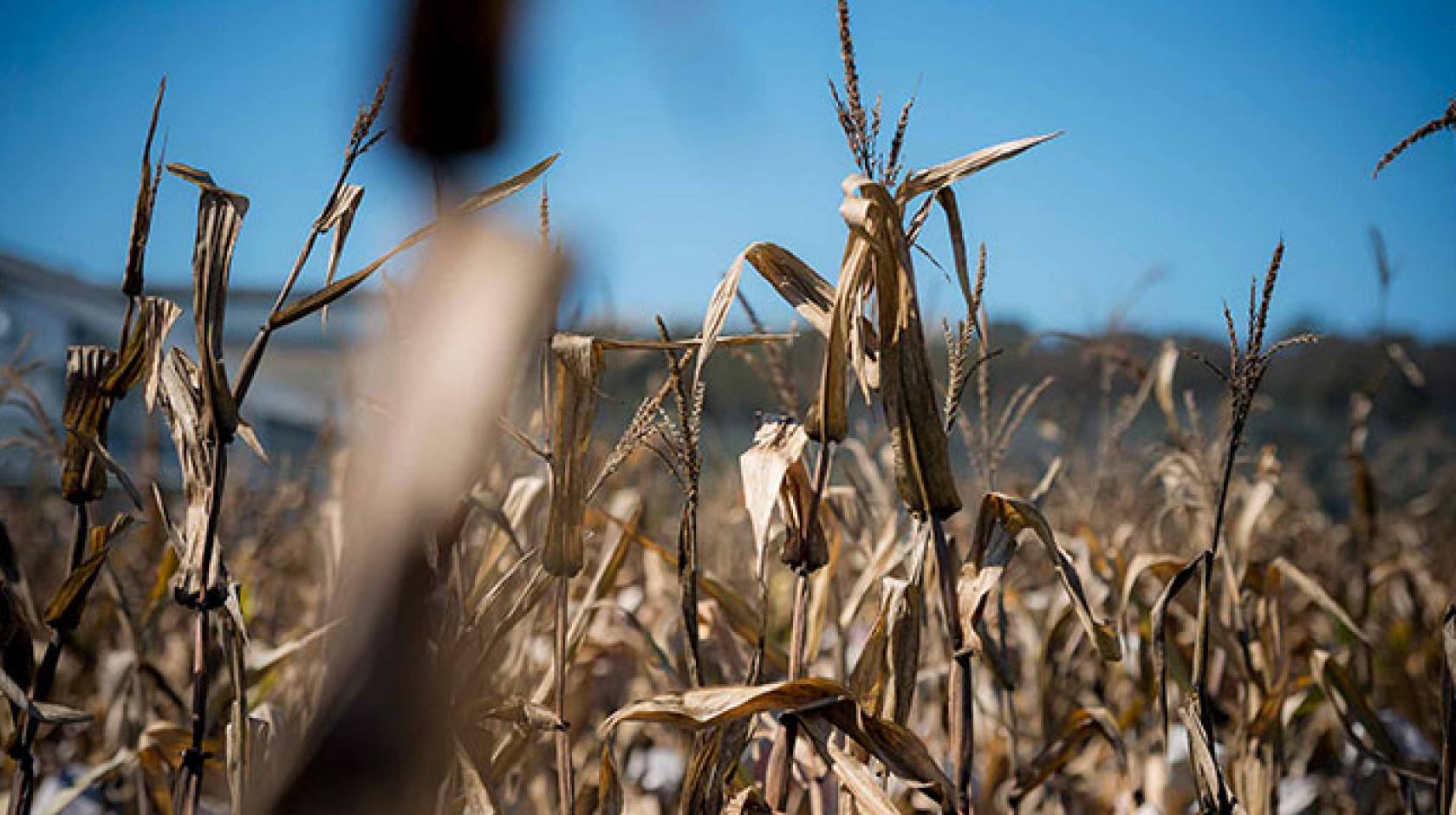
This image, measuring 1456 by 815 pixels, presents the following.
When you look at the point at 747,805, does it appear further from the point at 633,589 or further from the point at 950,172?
the point at 633,589

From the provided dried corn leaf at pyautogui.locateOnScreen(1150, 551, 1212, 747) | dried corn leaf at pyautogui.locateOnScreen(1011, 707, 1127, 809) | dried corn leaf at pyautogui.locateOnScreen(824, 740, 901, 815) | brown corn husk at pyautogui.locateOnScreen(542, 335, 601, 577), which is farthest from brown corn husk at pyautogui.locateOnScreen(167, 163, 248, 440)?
dried corn leaf at pyautogui.locateOnScreen(1011, 707, 1127, 809)

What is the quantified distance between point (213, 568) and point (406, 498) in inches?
24.3

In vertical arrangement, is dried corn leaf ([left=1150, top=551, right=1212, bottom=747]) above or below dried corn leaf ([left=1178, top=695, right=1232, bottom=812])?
above

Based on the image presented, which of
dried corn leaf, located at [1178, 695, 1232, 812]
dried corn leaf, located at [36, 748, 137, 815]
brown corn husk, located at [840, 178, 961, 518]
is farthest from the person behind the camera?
dried corn leaf, located at [36, 748, 137, 815]

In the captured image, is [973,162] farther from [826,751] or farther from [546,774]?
[546,774]

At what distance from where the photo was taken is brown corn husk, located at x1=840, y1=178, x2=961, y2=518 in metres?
0.62

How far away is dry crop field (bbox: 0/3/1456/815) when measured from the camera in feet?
0.50

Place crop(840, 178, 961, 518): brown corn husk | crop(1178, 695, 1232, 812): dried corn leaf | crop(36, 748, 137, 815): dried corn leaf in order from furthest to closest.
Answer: crop(36, 748, 137, 815): dried corn leaf < crop(1178, 695, 1232, 812): dried corn leaf < crop(840, 178, 961, 518): brown corn husk

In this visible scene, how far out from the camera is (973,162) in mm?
659

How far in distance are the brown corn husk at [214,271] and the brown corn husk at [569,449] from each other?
0.20m

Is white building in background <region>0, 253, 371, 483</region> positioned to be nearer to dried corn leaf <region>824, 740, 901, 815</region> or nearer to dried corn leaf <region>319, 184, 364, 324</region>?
dried corn leaf <region>319, 184, 364, 324</region>

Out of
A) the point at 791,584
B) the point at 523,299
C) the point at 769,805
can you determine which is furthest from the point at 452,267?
the point at 791,584

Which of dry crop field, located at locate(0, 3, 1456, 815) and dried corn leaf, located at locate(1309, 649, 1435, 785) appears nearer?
dry crop field, located at locate(0, 3, 1456, 815)

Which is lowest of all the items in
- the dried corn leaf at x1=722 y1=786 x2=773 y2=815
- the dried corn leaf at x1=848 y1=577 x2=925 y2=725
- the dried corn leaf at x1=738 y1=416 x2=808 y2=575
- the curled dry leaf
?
the dried corn leaf at x1=722 y1=786 x2=773 y2=815
